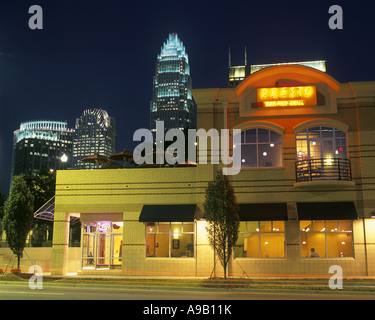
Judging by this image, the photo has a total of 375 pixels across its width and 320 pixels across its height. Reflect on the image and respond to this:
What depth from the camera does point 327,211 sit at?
926 inches

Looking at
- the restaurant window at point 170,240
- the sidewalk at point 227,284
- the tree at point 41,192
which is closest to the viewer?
the sidewalk at point 227,284

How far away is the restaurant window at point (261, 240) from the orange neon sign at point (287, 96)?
21.5 feet

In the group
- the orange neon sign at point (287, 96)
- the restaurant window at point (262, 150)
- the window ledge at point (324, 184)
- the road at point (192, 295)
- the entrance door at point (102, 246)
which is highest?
the orange neon sign at point (287, 96)

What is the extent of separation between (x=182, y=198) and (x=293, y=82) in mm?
9029

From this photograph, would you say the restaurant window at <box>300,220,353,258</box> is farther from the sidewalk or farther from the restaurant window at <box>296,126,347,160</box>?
the restaurant window at <box>296,126,347,160</box>

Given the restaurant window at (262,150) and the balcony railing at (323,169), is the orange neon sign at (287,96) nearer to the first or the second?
the restaurant window at (262,150)

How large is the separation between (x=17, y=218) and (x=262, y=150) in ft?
50.3

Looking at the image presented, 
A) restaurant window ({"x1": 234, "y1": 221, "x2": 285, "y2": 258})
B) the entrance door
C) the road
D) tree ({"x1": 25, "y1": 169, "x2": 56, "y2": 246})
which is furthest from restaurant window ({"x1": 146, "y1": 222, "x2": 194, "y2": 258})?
tree ({"x1": 25, "y1": 169, "x2": 56, "y2": 246})

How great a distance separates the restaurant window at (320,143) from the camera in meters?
24.7

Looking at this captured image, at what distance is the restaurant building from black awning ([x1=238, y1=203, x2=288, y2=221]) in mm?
52

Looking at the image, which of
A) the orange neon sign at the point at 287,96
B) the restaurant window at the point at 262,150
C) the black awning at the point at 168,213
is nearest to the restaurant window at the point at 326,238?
the restaurant window at the point at 262,150

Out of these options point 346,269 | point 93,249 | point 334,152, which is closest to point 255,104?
point 334,152

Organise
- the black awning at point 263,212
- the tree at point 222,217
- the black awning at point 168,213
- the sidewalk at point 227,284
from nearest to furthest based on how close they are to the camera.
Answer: the sidewalk at point 227,284
the tree at point 222,217
the black awning at point 263,212
the black awning at point 168,213

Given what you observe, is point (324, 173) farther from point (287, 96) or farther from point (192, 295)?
point (192, 295)
